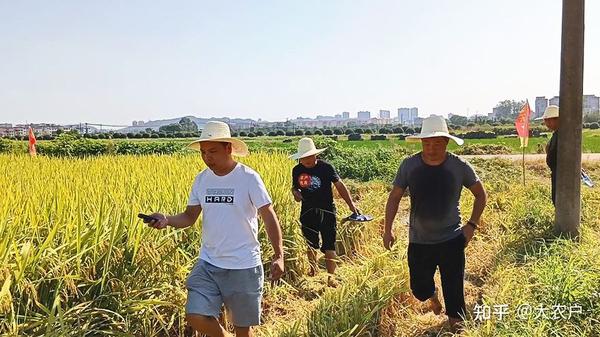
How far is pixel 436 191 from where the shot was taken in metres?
3.25

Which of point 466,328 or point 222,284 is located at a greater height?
point 222,284

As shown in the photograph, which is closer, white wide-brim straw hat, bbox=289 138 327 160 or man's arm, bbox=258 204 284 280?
man's arm, bbox=258 204 284 280

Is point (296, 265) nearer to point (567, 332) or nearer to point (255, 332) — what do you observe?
point (255, 332)

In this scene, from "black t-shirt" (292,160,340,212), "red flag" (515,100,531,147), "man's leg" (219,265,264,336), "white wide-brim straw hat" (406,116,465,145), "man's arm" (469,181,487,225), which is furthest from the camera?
"red flag" (515,100,531,147)

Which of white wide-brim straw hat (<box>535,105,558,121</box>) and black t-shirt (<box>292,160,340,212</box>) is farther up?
white wide-brim straw hat (<box>535,105,558,121</box>)

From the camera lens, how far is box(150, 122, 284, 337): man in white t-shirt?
2.69 meters

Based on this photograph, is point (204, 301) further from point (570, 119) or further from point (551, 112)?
point (551, 112)

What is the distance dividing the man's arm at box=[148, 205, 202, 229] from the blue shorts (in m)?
0.26

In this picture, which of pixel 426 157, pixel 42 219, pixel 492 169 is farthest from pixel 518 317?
pixel 492 169

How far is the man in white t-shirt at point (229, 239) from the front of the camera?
2.69m

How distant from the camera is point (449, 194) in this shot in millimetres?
3254

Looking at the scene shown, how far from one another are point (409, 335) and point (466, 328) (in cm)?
40

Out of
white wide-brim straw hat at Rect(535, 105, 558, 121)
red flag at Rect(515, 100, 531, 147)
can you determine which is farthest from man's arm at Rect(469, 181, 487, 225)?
red flag at Rect(515, 100, 531, 147)

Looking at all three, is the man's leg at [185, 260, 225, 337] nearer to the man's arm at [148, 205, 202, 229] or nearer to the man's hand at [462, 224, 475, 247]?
the man's arm at [148, 205, 202, 229]
